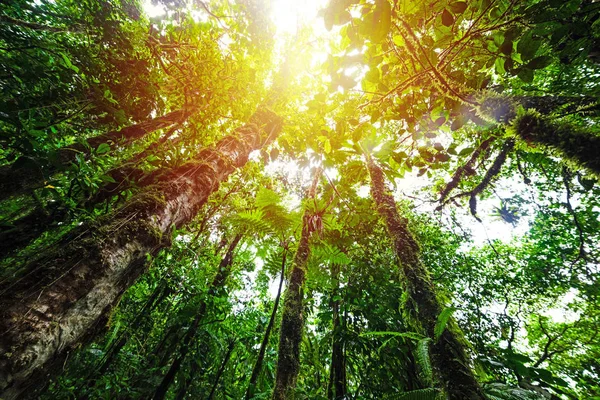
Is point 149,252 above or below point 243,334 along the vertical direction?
below

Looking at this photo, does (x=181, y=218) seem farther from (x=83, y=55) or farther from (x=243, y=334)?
(x=243, y=334)

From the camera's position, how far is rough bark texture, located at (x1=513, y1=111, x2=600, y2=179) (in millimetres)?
1363

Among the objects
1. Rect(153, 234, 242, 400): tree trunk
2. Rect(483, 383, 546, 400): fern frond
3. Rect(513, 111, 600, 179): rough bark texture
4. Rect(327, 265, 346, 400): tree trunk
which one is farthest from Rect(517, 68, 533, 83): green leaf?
Rect(153, 234, 242, 400): tree trunk

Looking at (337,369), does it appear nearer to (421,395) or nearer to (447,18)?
(421,395)

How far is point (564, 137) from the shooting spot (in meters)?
1.47

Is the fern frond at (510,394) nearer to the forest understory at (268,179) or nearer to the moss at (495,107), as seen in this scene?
the forest understory at (268,179)

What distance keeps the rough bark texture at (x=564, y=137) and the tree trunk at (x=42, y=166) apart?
3.41m

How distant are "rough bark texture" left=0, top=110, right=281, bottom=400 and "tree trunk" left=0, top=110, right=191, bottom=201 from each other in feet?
2.02

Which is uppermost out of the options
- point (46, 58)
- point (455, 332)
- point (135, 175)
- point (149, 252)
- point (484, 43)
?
point (46, 58)

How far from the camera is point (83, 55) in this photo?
3238 millimetres

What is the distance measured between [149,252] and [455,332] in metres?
2.45

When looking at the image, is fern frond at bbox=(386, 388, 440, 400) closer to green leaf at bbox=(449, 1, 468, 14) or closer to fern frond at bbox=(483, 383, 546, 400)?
fern frond at bbox=(483, 383, 546, 400)

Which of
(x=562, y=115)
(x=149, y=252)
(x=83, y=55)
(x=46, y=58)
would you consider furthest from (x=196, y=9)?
(x=562, y=115)

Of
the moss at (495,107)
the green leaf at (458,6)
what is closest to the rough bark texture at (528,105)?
the moss at (495,107)
